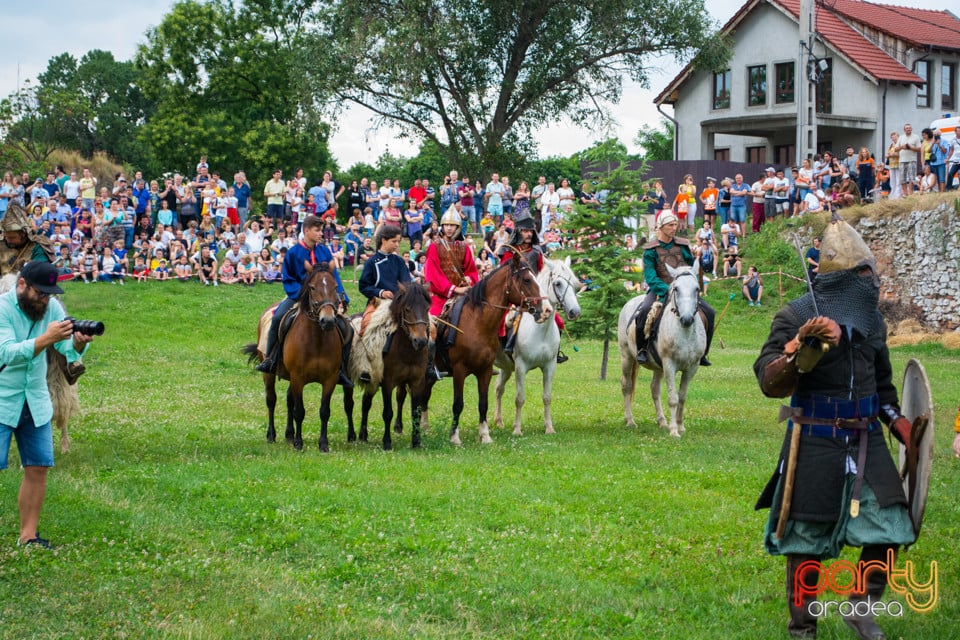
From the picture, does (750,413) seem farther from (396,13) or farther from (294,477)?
Result: (396,13)

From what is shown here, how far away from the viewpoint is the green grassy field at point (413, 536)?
675 centimetres

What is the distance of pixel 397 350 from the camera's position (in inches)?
528

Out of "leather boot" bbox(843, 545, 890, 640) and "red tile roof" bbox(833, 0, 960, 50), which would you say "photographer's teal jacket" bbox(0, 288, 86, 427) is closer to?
"leather boot" bbox(843, 545, 890, 640)

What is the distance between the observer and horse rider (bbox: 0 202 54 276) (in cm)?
1177

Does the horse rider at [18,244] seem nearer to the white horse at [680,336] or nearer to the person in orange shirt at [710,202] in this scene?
the white horse at [680,336]

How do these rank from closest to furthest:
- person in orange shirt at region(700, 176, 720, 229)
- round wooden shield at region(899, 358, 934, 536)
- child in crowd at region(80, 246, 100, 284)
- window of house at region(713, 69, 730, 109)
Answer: round wooden shield at region(899, 358, 934, 536) < child in crowd at region(80, 246, 100, 284) < person in orange shirt at region(700, 176, 720, 229) < window of house at region(713, 69, 730, 109)

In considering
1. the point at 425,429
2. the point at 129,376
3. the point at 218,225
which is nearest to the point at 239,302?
the point at 218,225

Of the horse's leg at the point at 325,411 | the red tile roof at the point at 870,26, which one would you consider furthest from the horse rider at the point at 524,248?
the red tile roof at the point at 870,26

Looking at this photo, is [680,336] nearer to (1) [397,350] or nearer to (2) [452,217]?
(2) [452,217]

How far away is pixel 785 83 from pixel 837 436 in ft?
160

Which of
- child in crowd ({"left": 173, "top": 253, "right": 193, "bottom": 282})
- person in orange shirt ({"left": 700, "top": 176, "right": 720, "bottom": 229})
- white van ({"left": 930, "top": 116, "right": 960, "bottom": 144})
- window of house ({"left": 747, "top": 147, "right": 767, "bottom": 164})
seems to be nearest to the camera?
white van ({"left": 930, "top": 116, "right": 960, "bottom": 144})

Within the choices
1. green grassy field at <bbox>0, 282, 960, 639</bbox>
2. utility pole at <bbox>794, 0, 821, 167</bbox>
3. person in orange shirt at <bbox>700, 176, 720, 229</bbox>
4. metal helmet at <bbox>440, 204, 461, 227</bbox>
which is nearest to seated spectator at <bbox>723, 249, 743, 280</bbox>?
person in orange shirt at <bbox>700, 176, 720, 229</bbox>

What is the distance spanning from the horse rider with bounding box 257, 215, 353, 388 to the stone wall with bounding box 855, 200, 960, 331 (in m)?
23.6

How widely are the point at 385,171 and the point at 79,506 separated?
220ft
